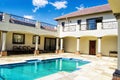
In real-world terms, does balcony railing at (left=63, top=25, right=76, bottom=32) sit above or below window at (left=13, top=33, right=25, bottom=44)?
above

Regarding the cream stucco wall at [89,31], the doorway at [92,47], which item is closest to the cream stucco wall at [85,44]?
the doorway at [92,47]

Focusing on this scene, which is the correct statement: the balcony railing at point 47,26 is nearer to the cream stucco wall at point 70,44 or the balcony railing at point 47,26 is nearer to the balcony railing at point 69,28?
the balcony railing at point 69,28

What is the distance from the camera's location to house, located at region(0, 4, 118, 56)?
51.0ft

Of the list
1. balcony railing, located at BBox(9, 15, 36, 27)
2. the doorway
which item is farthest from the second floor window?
balcony railing, located at BBox(9, 15, 36, 27)

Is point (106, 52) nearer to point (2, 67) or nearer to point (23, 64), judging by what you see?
point (23, 64)

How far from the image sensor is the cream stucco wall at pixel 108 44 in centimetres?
1817

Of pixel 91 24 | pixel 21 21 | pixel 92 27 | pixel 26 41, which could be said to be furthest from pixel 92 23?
pixel 26 41

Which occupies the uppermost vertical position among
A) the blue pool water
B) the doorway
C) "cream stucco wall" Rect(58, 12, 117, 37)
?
"cream stucco wall" Rect(58, 12, 117, 37)

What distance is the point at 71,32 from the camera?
826 inches

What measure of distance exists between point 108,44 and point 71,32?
5908 mm

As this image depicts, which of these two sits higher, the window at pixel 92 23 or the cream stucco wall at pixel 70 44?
the window at pixel 92 23

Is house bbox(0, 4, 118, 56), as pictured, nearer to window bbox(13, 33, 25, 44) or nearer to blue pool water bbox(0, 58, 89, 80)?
window bbox(13, 33, 25, 44)

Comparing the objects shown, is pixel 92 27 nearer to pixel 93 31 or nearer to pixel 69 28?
→ pixel 93 31

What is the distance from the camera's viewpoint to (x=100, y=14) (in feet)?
61.4
